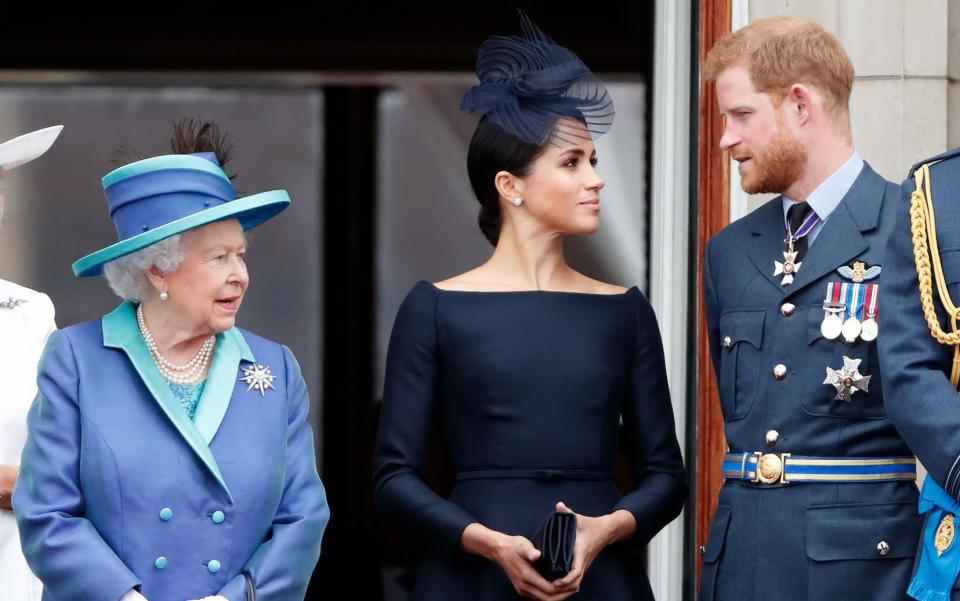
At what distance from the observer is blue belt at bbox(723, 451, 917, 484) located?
4.22m

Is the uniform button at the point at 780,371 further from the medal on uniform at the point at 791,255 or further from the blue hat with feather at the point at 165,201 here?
the blue hat with feather at the point at 165,201

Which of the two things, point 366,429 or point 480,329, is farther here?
point 366,429

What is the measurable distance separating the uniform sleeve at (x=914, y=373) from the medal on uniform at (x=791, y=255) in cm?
32

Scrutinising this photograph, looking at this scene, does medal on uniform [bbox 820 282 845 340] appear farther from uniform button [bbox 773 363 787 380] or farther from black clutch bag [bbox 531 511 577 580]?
black clutch bag [bbox 531 511 577 580]

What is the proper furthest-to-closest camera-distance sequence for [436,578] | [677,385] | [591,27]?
[591,27]
[677,385]
[436,578]

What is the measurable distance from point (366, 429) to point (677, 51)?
256cm

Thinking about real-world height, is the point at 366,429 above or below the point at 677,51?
below

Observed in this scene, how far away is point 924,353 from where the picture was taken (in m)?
3.96

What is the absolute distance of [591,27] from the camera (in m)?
7.64

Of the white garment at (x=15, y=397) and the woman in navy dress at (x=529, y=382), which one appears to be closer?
the woman in navy dress at (x=529, y=382)

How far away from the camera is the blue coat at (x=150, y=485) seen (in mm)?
A: 3973

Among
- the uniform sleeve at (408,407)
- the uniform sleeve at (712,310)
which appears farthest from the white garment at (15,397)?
the uniform sleeve at (712,310)

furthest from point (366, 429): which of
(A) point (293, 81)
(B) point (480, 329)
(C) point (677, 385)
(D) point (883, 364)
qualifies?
(D) point (883, 364)

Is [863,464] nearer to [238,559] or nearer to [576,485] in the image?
[576,485]
